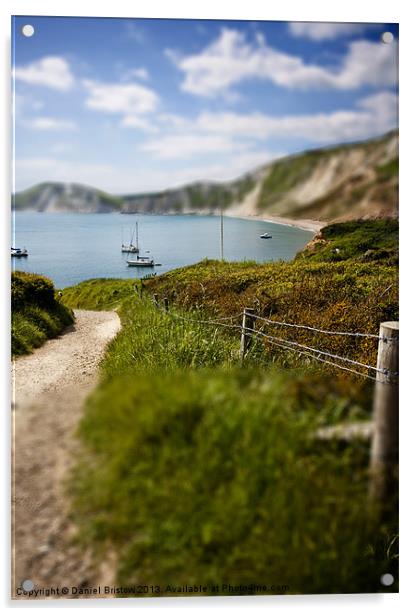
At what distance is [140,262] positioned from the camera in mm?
2830

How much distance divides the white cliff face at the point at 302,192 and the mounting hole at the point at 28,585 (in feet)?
6.47

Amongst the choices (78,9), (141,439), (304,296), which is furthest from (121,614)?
(78,9)

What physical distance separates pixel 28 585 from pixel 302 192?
103 inches

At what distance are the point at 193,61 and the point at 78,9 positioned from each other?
27.1 inches

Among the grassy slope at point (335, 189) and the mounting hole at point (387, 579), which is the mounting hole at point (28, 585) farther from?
the grassy slope at point (335, 189)

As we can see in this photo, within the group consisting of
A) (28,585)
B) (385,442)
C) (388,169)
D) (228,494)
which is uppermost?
(388,169)

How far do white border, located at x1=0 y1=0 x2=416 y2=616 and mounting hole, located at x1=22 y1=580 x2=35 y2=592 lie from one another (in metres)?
0.10

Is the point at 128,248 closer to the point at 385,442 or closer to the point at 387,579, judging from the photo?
the point at 385,442

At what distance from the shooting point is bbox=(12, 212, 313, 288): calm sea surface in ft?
8.79

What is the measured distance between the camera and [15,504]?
2.45m
